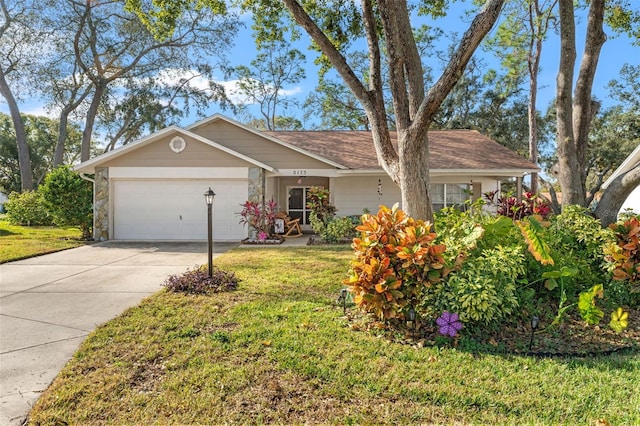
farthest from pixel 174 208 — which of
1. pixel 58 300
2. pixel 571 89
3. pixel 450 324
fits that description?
pixel 571 89

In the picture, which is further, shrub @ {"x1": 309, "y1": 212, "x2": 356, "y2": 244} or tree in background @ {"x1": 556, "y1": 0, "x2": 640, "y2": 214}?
shrub @ {"x1": 309, "y1": 212, "x2": 356, "y2": 244}

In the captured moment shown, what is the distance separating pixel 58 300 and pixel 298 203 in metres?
11.7

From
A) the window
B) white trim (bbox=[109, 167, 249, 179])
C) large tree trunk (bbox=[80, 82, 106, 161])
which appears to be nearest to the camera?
white trim (bbox=[109, 167, 249, 179])

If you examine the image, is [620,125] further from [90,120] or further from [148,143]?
[90,120]

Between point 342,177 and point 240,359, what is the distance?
12293 millimetres

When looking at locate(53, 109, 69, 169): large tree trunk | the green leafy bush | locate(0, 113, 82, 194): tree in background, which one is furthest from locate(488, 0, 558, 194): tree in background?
locate(0, 113, 82, 194): tree in background

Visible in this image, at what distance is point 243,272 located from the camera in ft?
24.8

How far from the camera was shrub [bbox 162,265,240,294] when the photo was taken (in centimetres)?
610

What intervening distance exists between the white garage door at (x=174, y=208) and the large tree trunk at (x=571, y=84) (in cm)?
953

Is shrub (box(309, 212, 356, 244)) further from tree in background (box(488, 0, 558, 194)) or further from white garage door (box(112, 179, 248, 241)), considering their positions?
tree in background (box(488, 0, 558, 194))

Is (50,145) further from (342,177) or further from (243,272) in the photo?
(243,272)

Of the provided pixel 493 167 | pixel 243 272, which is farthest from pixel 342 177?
pixel 243 272

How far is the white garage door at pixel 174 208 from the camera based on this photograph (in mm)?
13180

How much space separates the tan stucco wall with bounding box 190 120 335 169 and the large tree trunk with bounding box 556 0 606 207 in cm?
862
